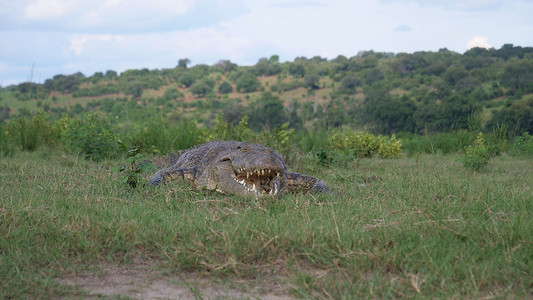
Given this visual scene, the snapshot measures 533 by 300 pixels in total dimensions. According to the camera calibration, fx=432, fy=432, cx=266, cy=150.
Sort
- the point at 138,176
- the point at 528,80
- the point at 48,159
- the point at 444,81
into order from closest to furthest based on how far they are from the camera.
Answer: the point at 138,176 < the point at 48,159 < the point at 528,80 < the point at 444,81

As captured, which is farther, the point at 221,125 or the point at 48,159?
the point at 221,125

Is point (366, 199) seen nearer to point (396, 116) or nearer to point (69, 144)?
point (69, 144)

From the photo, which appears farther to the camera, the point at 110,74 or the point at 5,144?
the point at 110,74

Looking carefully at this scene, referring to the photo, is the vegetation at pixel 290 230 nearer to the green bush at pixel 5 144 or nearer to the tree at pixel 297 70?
the green bush at pixel 5 144

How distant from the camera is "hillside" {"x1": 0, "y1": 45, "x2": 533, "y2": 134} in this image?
3208cm

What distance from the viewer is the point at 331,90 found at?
61719 millimetres

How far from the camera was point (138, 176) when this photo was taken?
457cm

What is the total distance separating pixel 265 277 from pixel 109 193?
2338 millimetres

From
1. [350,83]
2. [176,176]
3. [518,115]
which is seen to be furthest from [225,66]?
[176,176]

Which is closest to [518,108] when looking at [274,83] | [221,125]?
[221,125]

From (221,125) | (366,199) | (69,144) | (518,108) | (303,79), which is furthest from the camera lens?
(303,79)

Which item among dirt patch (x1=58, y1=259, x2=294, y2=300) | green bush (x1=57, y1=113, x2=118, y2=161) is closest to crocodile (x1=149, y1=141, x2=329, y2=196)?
dirt patch (x1=58, y1=259, x2=294, y2=300)

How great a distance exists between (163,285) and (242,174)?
6.49ft

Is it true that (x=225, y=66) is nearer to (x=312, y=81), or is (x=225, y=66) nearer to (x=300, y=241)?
(x=312, y=81)
